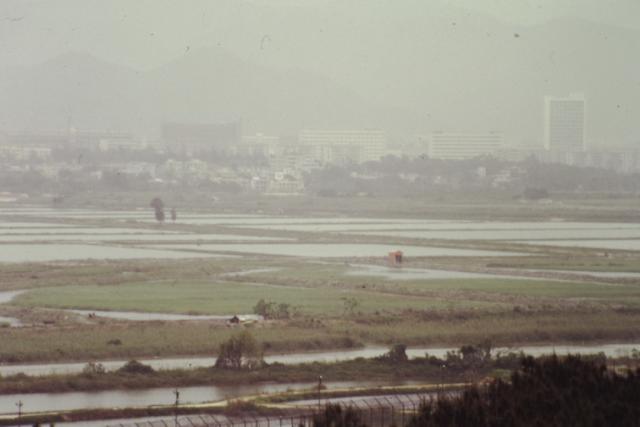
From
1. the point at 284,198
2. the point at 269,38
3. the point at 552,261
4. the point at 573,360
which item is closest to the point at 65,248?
the point at 552,261

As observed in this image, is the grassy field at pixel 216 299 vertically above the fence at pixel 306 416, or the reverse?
the grassy field at pixel 216 299

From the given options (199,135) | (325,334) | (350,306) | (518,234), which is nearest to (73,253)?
(350,306)

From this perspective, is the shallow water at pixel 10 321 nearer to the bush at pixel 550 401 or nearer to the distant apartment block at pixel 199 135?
the bush at pixel 550 401

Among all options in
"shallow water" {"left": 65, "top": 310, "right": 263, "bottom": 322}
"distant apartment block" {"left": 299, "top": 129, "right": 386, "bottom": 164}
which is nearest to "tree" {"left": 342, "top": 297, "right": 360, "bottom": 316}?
"shallow water" {"left": 65, "top": 310, "right": 263, "bottom": 322}

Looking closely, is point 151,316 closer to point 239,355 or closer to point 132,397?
point 239,355

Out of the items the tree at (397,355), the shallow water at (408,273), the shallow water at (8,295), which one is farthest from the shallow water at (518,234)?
the tree at (397,355)

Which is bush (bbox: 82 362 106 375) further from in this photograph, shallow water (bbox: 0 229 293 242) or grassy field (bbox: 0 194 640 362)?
shallow water (bbox: 0 229 293 242)
